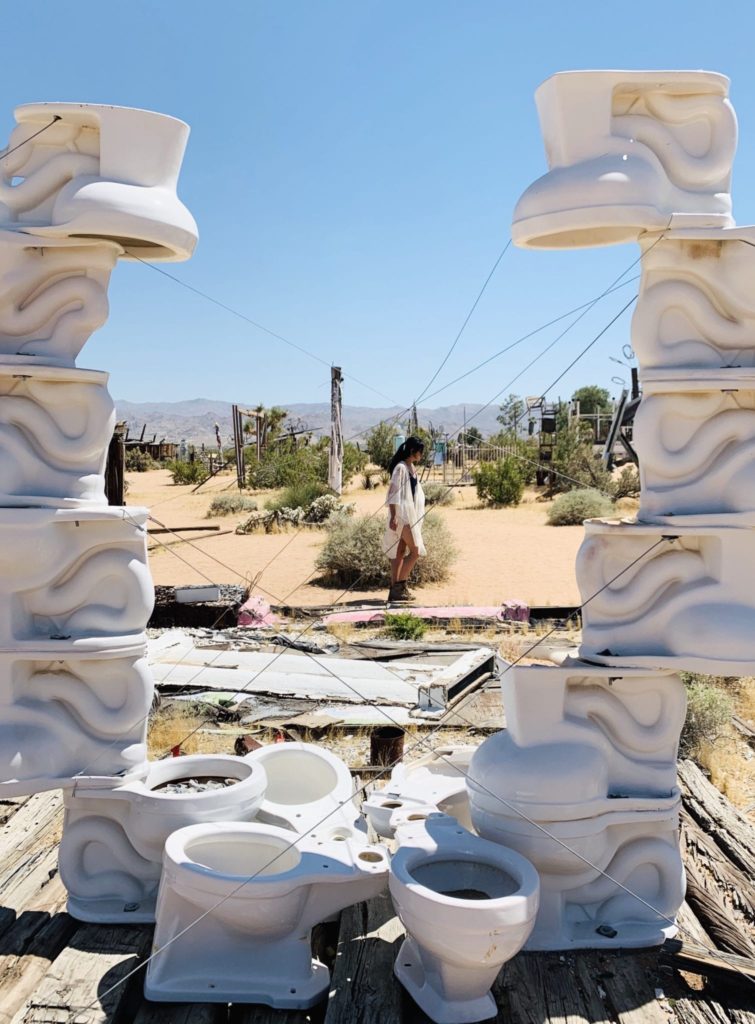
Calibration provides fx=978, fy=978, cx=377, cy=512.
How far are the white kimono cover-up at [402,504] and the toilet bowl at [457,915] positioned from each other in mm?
7055

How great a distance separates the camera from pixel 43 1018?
10.1ft

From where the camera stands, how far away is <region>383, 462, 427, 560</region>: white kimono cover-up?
10805 mm

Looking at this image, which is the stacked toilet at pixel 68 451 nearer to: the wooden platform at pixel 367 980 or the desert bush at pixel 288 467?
the wooden platform at pixel 367 980

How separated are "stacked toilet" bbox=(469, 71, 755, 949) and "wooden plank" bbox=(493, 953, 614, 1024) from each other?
92 mm

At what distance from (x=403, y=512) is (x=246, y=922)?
802 cm

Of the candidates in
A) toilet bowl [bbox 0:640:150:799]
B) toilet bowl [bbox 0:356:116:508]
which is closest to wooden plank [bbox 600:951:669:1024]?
toilet bowl [bbox 0:640:150:799]

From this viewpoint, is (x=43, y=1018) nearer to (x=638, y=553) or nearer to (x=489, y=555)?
(x=638, y=553)

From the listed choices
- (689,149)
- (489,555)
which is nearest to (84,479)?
(689,149)

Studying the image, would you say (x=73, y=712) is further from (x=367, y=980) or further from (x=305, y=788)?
(x=367, y=980)

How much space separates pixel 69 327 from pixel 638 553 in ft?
7.67

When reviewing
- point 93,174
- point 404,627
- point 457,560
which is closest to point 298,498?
point 457,560

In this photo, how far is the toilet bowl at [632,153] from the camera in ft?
11.2

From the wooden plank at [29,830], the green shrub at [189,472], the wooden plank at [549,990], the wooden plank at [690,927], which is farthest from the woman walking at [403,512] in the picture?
the green shrub at [189,472]

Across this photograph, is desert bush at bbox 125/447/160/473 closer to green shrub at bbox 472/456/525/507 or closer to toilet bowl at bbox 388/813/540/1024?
green shrub at bbox 472/456/525/507
